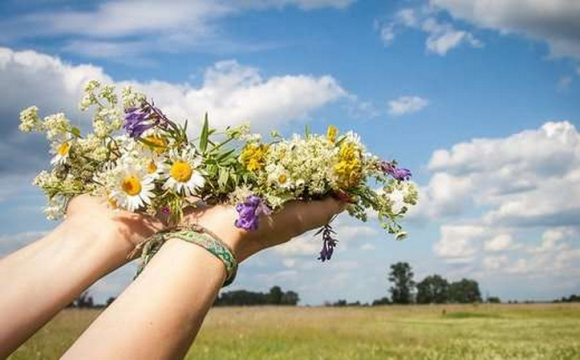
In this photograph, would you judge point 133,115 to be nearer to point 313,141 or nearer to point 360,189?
point 313,141

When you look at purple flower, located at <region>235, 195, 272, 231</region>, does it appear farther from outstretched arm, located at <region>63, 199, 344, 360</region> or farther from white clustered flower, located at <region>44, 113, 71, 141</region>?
white clustered flower, located at <region>44, 113, 71, 141</region>

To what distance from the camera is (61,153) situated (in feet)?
13.0

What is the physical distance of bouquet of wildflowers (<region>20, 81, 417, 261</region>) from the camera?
3.26m

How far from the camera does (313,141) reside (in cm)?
379

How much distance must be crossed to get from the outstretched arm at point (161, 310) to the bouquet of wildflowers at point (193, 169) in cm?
48

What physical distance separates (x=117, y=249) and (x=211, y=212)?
601mm

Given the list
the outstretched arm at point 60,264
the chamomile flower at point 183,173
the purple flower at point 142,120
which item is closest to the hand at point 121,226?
the outstretched arm at point 60,264

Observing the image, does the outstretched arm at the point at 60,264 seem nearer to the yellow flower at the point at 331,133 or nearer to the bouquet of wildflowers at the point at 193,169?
the bouquet of wildflowers at the point at 193,169

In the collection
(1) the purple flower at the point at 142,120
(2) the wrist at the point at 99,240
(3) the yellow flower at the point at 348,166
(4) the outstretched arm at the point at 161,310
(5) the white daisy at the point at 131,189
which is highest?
(1) the purple flower at the point at 142,120

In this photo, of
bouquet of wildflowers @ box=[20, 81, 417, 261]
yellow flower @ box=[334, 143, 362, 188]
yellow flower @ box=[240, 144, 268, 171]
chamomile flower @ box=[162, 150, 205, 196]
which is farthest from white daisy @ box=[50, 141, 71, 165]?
yellow flower @ box=[334, 143, 362, 188]

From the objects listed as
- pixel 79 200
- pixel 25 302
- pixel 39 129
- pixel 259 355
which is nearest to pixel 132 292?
pixel 25 302

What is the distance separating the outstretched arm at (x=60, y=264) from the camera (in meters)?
3.03

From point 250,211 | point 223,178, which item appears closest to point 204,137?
point 223,178

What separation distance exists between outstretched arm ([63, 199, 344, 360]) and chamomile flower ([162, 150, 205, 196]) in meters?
0.86
